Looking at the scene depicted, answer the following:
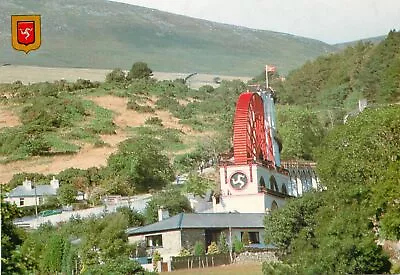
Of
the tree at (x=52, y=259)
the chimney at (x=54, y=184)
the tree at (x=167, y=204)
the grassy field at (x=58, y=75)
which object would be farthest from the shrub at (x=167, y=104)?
the tree at (x=52, y=259)

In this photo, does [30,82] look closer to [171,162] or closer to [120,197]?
[171,162]

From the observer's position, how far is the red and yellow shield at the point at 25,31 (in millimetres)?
28128

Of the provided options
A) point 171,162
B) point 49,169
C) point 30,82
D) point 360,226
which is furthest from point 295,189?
point 30,82

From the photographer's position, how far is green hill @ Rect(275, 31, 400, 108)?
102m

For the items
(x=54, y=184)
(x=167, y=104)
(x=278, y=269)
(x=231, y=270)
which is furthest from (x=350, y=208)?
(x=167, y=104)

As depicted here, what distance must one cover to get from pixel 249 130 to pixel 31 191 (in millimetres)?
24130

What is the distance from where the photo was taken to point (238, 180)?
76.4m

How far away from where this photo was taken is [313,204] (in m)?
55.0

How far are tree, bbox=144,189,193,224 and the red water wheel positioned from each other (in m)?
5.15

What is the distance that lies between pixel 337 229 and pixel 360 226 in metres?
1.04

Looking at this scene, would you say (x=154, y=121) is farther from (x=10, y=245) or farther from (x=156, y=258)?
(x=10, y=245)

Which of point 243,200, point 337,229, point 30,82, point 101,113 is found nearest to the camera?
point 337,229

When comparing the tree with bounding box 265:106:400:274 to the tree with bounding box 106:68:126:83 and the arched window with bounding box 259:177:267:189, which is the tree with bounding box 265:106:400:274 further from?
the tree with bounding box 106:68:126:83

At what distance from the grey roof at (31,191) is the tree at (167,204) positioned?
18.0 metres
